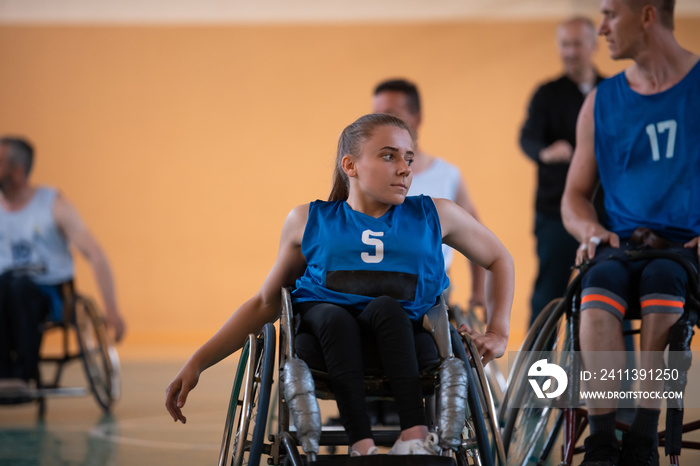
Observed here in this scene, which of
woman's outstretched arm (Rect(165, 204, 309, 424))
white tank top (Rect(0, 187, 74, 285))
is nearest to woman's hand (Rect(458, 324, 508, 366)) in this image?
woman's outstretched arm (Rect(165, 204, 309, 424))

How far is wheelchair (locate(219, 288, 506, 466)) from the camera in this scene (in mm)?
1587

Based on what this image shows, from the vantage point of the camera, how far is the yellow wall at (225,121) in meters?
8.11

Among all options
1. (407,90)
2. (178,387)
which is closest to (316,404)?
(178,387)

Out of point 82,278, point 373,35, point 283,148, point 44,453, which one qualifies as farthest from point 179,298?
point 44,453

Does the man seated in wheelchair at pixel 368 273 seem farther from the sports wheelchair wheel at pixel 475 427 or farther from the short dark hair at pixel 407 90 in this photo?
the short dark hair at pixel 407 90

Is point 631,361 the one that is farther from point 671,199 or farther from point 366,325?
point 366,325

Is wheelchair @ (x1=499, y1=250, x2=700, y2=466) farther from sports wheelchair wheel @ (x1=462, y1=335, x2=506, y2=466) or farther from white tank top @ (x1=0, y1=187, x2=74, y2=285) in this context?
white tank top @ (x1=0, y1=187, x2=74, y2=285)

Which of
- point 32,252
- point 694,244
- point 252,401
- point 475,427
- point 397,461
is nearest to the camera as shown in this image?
point 397,461

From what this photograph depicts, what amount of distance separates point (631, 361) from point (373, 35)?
6.14 meters

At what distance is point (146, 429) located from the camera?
11.8ft

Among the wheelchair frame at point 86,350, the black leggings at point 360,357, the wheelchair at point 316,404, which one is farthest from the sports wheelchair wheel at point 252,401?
the wheelchair frame at point 86,350

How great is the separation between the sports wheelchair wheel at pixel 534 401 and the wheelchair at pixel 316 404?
0.54 meters

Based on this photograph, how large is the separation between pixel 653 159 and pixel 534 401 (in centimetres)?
71

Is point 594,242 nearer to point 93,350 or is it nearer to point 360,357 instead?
point 360,357
